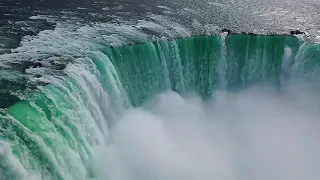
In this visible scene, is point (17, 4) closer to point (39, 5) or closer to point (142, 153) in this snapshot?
point (39, 5)

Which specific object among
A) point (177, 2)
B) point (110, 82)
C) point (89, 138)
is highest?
point (177, 2)

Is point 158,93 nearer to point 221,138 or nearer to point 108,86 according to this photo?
point 108,86

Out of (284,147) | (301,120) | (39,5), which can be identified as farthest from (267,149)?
(39,5)

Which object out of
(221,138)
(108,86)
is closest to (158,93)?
(108,86)

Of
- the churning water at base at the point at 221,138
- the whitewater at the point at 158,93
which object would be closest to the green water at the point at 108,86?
the whitewater at the point at 158,93

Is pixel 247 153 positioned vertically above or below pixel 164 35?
below

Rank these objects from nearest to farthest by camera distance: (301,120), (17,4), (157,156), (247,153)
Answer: (157,156) < (247,153) < (301,120) < (17,4)
